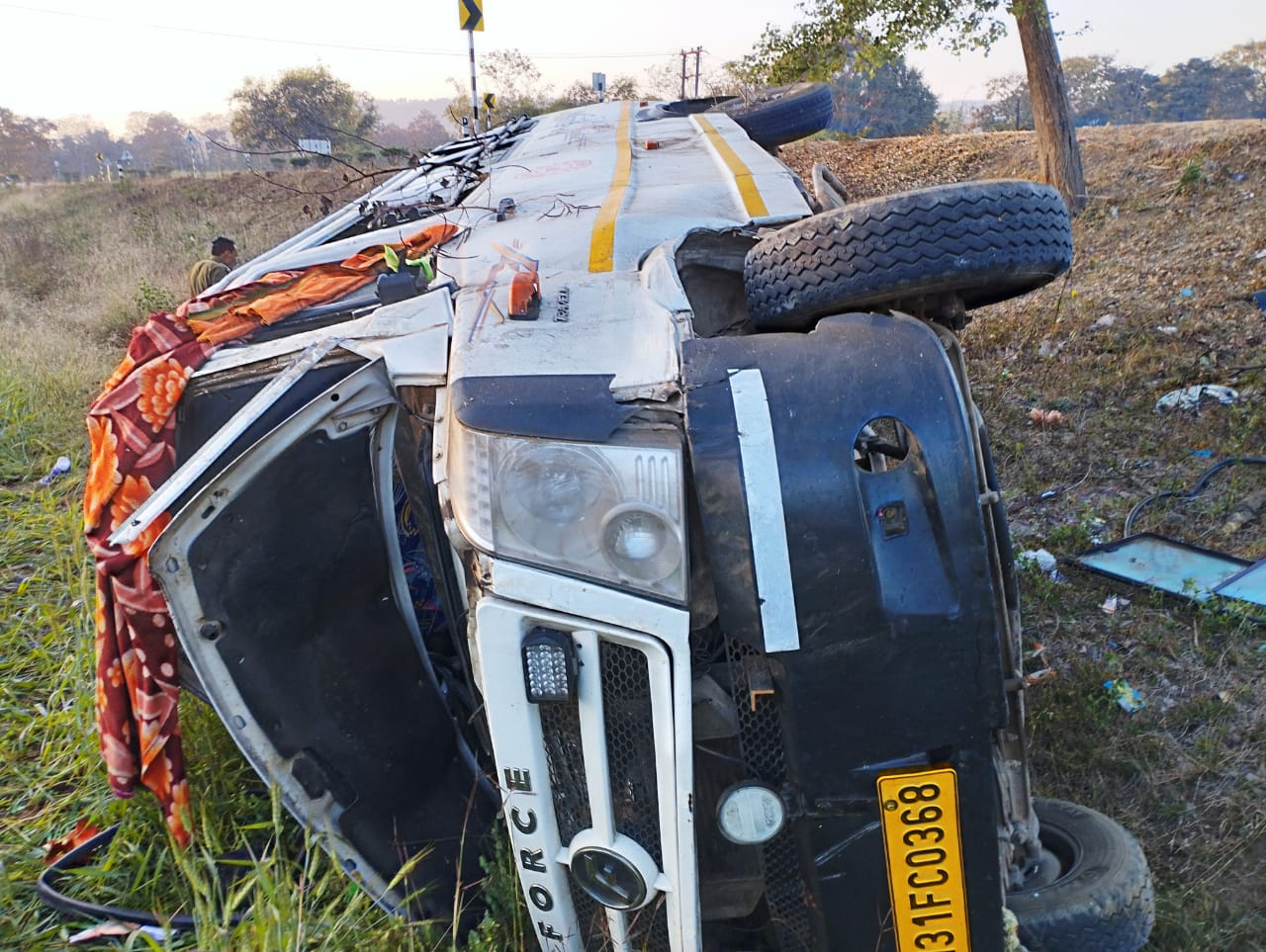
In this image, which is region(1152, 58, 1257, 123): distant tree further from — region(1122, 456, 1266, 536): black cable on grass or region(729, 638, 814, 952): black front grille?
region(729, 638, 814, 952): black front grille

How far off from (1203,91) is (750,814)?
44214 mm

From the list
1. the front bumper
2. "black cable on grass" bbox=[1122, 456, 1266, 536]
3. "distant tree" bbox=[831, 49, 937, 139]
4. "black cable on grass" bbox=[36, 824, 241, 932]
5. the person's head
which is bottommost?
"black cable on grass" bbox=[36, 824, 241, 932]

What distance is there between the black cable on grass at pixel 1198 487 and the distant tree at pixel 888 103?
1181 centimetres

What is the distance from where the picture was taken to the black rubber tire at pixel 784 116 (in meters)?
5.77

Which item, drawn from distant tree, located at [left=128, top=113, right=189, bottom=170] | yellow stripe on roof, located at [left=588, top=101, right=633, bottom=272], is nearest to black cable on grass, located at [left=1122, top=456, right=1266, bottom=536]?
yellow stripe on roof, located at [left=588, top=101, right=633, bottom=272]

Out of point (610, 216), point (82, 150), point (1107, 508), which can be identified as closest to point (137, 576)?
point (610, 216)

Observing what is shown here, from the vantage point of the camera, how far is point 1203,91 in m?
36.2

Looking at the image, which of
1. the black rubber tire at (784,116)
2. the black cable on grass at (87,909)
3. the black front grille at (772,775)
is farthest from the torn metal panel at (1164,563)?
the black cable on grass at (87,909)

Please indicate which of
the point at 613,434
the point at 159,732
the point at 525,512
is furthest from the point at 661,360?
the point at 159,732

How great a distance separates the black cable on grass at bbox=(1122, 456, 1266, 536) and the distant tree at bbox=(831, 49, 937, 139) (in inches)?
465

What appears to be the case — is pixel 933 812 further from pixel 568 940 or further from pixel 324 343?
pixel 324 343

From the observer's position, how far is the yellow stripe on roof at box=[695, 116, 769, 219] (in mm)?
2627

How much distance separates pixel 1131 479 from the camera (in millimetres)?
4496

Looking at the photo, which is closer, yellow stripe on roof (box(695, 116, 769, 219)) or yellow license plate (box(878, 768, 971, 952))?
yellow license plate (box(878, 768, 971, 952))
